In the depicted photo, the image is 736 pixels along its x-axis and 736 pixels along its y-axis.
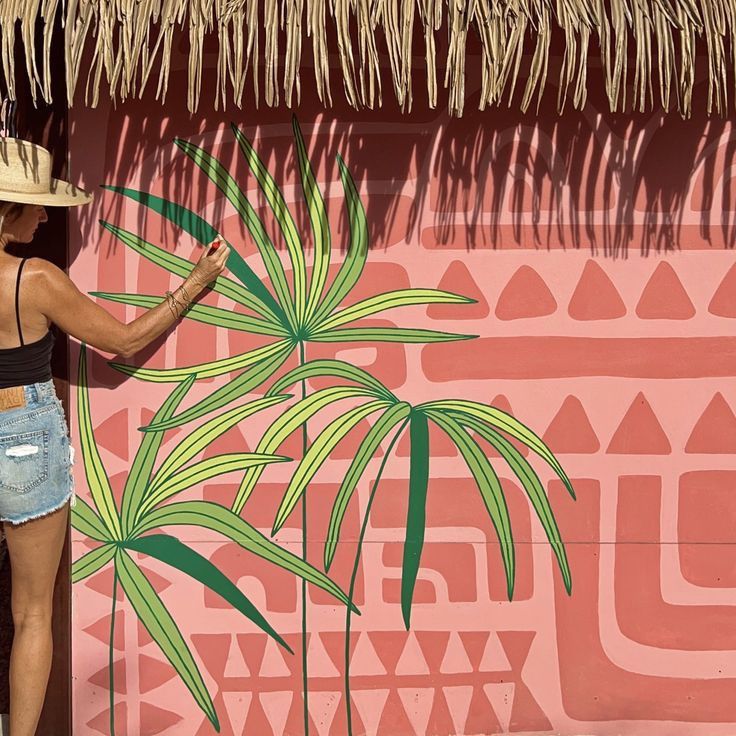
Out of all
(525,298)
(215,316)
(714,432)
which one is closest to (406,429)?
(525,298)

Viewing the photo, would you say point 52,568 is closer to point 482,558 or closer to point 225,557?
point 225,557

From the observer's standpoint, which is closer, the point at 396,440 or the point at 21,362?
the point at 21,362

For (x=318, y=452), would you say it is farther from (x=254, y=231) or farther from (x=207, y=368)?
(x=254, y=231)

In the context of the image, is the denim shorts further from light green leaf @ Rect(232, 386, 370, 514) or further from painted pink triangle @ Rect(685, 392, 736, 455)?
painted pink triangle @ Rect(685, 392, 736, 455)

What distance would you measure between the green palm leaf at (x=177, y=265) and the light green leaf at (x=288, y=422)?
0.31m

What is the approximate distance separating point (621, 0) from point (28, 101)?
1.74 meters

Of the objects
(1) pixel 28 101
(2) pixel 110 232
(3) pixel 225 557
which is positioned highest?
(1) pixel 28 101

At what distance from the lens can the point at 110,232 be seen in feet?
9.00

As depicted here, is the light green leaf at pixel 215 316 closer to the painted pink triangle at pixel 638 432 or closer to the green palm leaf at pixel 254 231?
the green palm leaf at pixel 254 231

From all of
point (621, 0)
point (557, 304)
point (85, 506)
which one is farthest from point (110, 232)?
point (621, 0)

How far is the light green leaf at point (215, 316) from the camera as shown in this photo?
2.75 metres

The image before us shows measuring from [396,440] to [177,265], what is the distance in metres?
0.86

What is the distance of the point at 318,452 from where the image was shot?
2799 millimetres

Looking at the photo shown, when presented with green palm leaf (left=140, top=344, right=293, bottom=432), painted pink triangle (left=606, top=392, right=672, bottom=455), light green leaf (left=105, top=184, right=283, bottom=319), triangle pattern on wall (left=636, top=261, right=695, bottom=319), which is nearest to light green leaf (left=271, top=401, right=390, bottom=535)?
green palm leaf (left=140, top=344, right=293, bottom=432)
